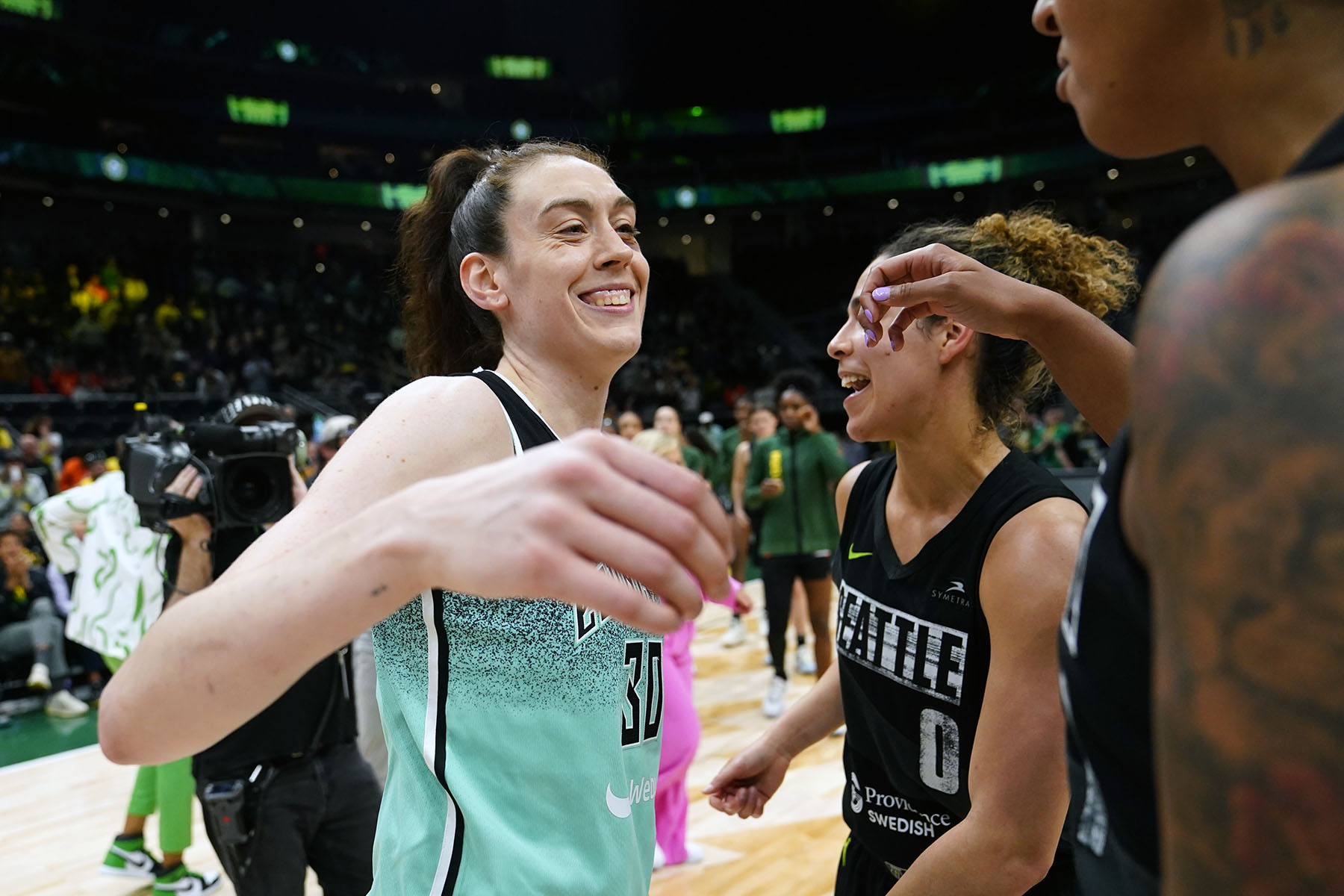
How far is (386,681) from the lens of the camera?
145cm

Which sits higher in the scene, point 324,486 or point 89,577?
point 324,486

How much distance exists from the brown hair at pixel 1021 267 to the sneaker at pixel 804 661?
5406mm

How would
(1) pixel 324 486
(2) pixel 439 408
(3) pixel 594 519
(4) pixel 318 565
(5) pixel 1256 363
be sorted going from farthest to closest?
(2) pixel 439 408
(1) pixel 324 486
(4) pixel 318 565
(3) pixel 594 519
(5) pixel 1256 363

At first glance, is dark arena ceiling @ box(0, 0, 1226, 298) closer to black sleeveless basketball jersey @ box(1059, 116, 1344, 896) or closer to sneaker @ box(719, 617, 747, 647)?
sneaker @ box(719, 617, 747, 647)

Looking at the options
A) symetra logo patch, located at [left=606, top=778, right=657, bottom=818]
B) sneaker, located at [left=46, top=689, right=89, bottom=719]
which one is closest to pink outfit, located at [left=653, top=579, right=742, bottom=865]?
symetra logo patch, located at [left=606, top=778, right=657, bottom=818]

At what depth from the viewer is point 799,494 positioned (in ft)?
21.3

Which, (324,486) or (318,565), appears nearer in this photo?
(318,565)

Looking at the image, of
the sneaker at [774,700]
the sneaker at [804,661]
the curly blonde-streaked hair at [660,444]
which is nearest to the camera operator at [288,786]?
the curly blonde-streaked hair at [660,444]

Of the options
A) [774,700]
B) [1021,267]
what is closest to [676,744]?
[1021,267]

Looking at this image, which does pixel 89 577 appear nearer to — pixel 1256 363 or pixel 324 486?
pixel 324 486

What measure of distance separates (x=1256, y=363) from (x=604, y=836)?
45.8 inches

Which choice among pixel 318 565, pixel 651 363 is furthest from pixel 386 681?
pixel 651 363

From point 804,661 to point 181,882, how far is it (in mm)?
4602

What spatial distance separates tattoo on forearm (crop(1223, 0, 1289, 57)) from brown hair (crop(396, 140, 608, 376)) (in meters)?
1.27
